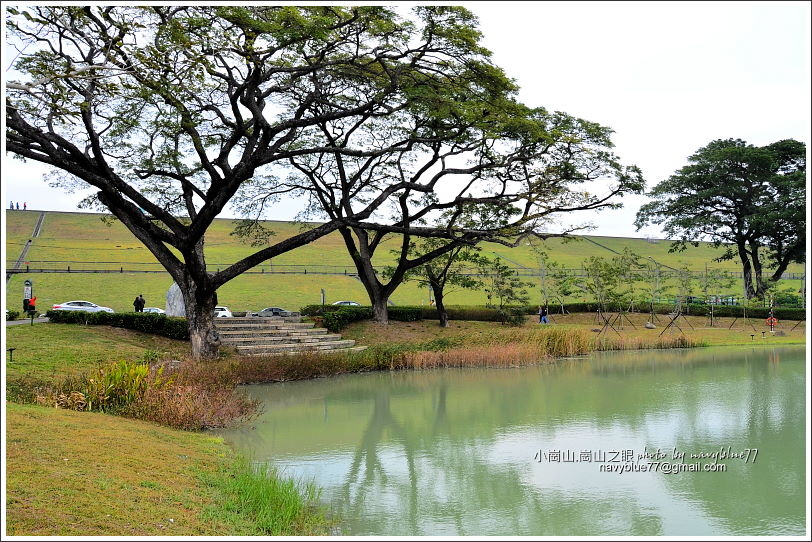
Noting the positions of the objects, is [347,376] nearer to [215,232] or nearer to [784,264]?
[784,264]

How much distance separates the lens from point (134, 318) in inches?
984

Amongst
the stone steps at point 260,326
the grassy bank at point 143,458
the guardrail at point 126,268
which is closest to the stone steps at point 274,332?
the stone steps at point 260,326

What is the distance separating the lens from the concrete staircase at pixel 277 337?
81.0 feet

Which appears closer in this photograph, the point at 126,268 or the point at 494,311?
the point at 494,311

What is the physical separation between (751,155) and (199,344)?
119ft

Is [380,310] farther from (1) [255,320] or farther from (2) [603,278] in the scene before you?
(2) [603,278]

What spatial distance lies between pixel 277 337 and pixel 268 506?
1873cm

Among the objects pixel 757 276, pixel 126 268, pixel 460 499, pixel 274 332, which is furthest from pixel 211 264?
pixel 460 499

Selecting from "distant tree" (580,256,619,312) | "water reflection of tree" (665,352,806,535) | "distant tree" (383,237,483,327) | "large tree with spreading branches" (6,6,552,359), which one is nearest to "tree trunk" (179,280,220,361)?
"large tree with spreading branches" (6,6,552,359)

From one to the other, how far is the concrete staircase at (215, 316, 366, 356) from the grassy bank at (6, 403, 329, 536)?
14.0 meters

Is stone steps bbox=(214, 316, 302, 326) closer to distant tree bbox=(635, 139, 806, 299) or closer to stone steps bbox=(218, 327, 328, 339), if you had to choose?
stone steps bbox=(218, 327, 328, 339)

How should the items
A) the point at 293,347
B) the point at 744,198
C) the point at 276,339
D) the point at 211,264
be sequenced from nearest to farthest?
the point at 293,347 < the point at 276,339 < the point at 744,198 < the point at 211,264

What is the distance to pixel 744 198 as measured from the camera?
44875 millimetres

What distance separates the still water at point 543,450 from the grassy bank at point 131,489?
86 centimetres
